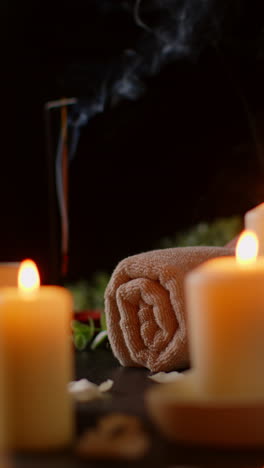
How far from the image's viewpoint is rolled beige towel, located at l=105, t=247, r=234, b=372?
0.94 meters

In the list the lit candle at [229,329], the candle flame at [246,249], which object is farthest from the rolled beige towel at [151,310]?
the lit candle at [229,329]

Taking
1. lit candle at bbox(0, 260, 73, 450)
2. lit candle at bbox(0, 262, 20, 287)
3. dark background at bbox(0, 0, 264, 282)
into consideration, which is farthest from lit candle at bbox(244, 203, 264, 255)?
dark background at bbox(0, 0, 264, 282)

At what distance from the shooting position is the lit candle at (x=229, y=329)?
413 mm

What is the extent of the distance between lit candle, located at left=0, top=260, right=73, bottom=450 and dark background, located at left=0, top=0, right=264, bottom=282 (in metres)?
1.43

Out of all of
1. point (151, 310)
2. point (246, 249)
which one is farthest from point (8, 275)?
point (246, 249)

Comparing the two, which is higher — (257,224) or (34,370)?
(257,224)

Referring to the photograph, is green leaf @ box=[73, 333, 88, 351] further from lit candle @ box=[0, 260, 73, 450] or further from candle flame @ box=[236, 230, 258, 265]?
lit candle @ box=[0, 260, 73, 450]

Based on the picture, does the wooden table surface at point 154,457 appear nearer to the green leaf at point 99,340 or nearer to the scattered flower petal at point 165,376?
the scattered flower petal at point 165,376

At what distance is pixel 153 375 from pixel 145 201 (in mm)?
1061

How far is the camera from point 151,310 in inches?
38.3

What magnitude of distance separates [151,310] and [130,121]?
1080 mm

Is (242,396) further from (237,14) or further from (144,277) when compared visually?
(237,14)

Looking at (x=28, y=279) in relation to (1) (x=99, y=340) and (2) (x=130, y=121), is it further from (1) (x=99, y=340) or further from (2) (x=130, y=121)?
(2) (x=130, y=121)

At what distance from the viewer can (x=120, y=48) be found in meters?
1.97
